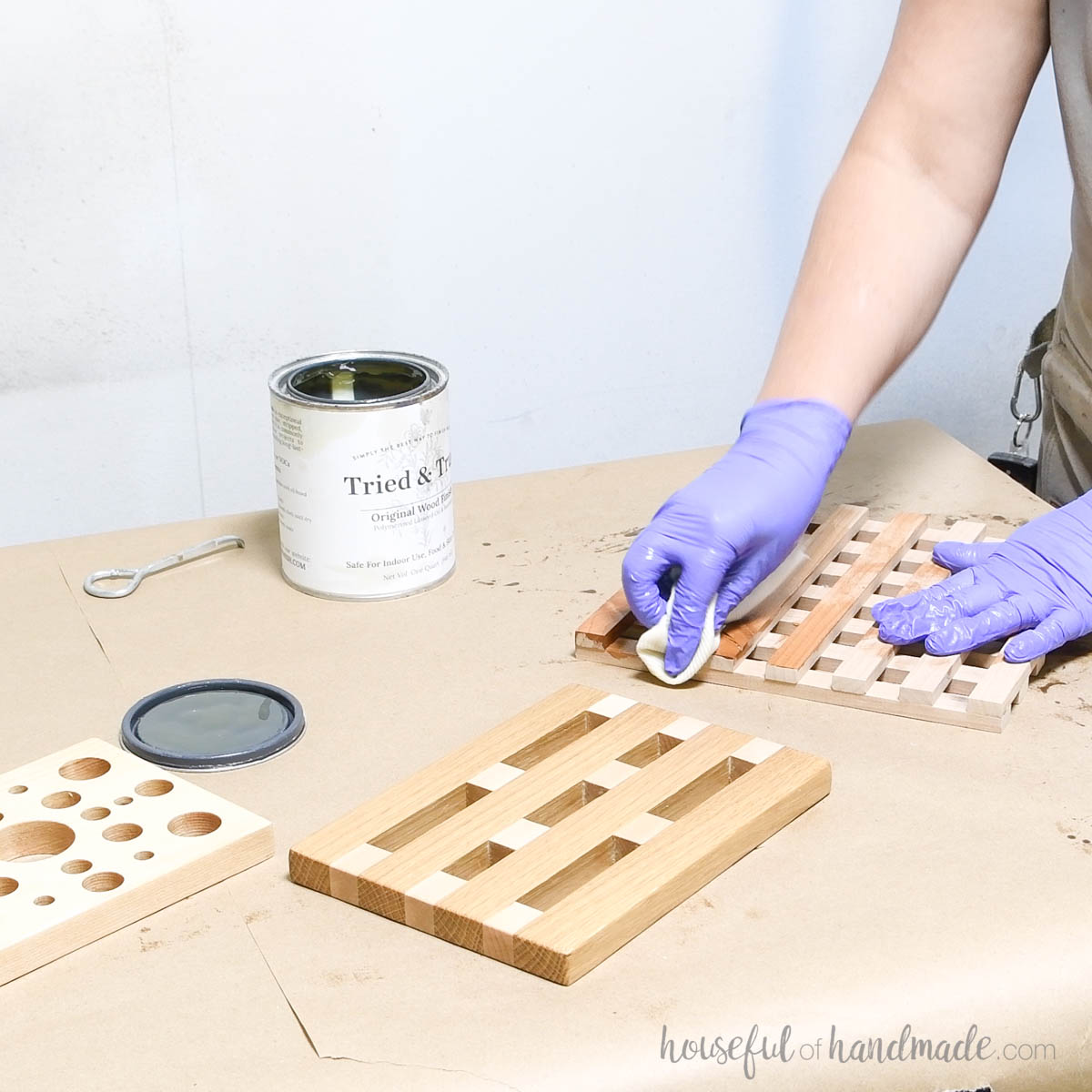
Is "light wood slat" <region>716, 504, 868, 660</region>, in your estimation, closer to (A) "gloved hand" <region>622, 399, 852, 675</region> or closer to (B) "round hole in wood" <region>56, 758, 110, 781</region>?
(A) "gloved hand" <region>622, 399, 852, 675</region>

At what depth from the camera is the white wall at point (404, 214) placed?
5.19ft

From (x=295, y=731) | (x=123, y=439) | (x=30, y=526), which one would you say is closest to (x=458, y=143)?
(x=123, y=439)

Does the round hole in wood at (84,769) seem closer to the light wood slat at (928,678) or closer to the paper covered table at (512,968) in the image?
the paper covered table at (512,968)

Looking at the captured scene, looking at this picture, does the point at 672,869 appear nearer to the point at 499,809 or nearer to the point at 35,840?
the point at 499,809

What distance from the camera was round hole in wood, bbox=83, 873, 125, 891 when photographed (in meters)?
0.68

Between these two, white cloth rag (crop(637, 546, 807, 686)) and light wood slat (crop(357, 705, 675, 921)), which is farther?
white cloth rag (crop(637, 546, 807, 686))

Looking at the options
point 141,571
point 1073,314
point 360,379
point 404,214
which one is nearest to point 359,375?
point 360,379

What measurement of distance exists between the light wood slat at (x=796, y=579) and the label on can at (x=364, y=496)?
250 millimetres

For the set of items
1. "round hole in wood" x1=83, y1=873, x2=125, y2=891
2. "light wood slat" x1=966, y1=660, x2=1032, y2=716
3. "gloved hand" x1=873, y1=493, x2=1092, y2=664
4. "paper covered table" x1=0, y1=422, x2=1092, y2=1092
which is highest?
"gloved hand" x1=873, y1=493, x2=1092, y2=664

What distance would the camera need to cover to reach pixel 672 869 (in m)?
0.68

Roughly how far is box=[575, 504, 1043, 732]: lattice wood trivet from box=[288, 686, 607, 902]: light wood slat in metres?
0.11

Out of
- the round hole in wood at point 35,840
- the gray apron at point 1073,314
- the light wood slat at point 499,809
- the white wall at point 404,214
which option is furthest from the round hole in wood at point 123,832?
the white wall at point 404,214

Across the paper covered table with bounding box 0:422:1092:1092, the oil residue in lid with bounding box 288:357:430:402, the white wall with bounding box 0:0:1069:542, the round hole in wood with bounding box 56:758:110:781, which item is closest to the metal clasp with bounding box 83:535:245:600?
the paper covered table with bounding box 0:422:1092:1092

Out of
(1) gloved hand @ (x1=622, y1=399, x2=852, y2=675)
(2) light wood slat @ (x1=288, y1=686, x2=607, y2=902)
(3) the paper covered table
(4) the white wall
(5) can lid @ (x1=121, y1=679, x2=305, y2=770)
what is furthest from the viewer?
(4) the white wall
